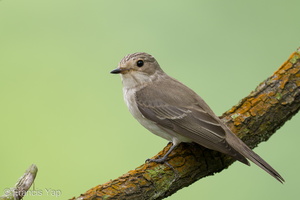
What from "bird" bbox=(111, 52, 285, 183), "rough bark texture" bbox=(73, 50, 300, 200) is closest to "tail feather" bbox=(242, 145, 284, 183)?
"bird" bbox=(111, 52, 285, 183)

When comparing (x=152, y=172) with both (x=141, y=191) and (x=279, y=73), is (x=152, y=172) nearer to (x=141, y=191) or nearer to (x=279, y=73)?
(x=141, y=191)

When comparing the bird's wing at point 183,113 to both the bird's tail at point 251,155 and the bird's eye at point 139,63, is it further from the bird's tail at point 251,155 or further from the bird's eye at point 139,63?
the bird's eye at point 139,63

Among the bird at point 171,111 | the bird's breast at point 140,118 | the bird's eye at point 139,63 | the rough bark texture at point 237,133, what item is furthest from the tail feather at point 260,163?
the bird's eye at point 139,63

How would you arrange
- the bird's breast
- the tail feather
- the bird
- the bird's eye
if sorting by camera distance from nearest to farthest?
the tail feather, the bird, the bird's breast, the bird's eye

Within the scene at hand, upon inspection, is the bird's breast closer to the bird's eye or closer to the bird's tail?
the bird's eye

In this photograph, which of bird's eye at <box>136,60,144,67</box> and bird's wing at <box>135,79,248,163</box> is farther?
bird's eye at <box>136,60,144,67</box>

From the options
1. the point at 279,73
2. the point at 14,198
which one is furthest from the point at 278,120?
the point at 14,198

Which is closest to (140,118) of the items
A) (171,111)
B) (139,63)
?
(171,111)

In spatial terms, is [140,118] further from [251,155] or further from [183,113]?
[251,155]
